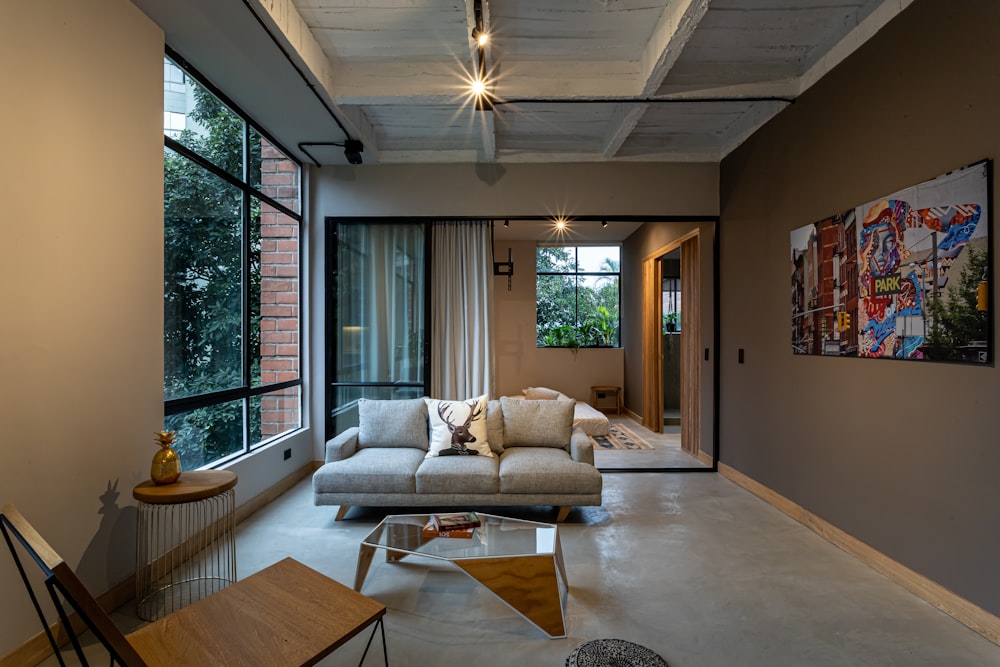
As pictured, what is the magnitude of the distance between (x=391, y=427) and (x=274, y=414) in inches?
42.2

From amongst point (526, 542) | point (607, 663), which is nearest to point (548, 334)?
point (526, 542)

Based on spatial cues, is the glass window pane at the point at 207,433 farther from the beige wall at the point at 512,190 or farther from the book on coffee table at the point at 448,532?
the book on coffee table at the point at 448,532

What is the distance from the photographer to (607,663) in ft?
6.08

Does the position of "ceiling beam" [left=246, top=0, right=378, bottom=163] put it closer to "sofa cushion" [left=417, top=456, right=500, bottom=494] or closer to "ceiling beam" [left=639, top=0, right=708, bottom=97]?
"ceiling beam" [left=639, top=0, right=708, bottom=97]

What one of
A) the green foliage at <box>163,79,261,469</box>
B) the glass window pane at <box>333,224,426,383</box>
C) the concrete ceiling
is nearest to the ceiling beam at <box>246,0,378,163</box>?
the concrete ceiling

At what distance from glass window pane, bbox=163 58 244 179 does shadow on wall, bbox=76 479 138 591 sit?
1.95m

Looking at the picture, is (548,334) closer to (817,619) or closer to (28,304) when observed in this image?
(817,619)

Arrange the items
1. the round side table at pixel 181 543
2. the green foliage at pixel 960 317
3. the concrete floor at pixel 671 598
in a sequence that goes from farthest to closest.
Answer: the round side table at pixel 181 543
the green foliage at pixel 960 317
the concrete floor at pixel 671 598

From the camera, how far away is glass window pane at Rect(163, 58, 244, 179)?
2.76m

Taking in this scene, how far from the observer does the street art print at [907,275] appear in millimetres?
2123

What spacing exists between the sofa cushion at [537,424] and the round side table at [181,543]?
74.4 inches

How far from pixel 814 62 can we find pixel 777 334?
5.87ft

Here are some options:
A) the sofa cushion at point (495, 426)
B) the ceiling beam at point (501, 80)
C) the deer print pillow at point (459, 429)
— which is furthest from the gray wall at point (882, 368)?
the deer print pillow at point (459, 429)

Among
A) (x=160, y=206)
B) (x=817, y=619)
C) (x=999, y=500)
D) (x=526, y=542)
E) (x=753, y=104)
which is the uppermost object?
(x=753, y=104)
